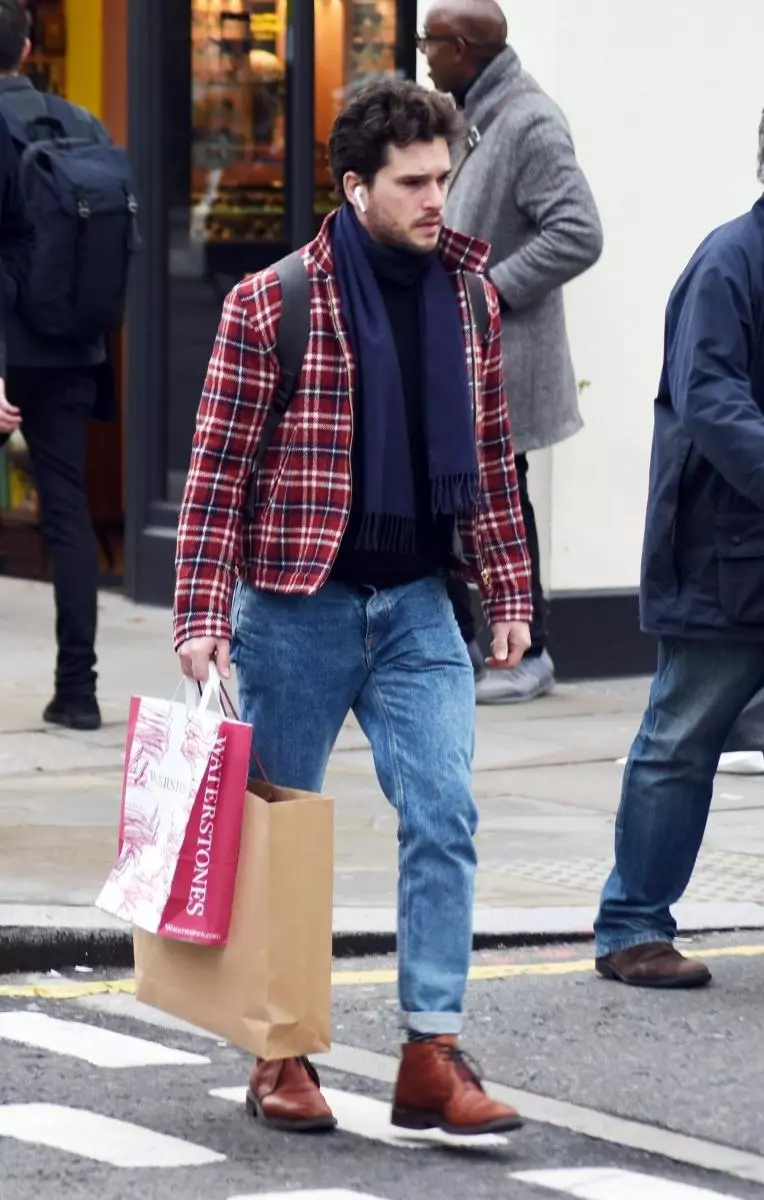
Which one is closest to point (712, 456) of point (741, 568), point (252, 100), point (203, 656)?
point (741, 568)

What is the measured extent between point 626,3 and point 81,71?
3.07m

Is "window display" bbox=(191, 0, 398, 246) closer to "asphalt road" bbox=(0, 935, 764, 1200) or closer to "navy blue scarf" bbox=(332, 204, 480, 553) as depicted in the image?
"asphalt road" bbox=(0, 935, 764, 1200)

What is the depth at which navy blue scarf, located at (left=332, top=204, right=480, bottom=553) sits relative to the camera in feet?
15.7

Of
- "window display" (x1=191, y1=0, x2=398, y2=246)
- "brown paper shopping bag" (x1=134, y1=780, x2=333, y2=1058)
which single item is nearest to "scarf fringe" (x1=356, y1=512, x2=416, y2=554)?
"brown paper shopping bag" (x1=134, y1=780, x2=333, y2=1058)

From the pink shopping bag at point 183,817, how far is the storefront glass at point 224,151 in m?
6.41

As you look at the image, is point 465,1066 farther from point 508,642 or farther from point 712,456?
Result: point 712,456

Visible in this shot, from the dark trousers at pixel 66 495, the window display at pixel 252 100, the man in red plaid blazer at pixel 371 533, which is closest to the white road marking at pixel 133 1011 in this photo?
the man in red plaid blazer at pixel 371 533

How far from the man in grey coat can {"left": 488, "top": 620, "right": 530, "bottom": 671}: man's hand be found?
3766 millimetres

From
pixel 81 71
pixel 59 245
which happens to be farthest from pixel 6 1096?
pixel 81 71

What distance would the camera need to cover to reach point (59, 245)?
827 cm

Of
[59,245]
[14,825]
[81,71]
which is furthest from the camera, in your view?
[81,71]

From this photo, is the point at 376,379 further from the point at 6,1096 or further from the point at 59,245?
the point at 59,245

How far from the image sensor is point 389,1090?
5.15m

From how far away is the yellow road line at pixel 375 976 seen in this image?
5.93 m
